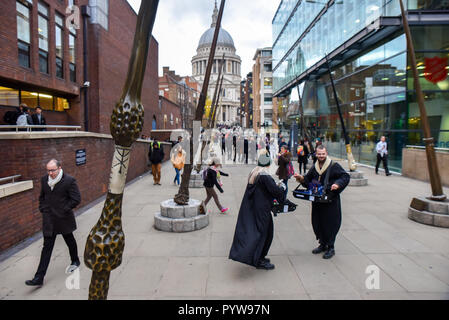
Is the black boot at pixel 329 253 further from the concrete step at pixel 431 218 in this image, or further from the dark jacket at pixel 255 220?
the concrete step at pixel 431 218

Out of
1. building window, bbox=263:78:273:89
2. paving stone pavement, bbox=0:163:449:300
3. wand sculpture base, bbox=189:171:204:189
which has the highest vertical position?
building window, bbox=263:78:273:89

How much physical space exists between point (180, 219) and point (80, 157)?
4.14 metres

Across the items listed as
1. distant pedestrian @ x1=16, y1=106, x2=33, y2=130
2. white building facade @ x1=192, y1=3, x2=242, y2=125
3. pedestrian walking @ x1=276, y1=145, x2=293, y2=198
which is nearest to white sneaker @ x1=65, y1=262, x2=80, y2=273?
pedestrian walking @ x1=276, y1=145, x2=293, y2=198

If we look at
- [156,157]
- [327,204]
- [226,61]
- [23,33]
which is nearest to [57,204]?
[327,204]

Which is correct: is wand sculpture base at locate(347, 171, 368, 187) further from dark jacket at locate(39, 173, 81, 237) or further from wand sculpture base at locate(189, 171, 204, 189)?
dark jacket at locate(39, 173, 81, 237)

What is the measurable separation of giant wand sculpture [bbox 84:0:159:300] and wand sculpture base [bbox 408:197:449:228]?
306 inches

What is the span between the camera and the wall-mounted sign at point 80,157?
928 cm

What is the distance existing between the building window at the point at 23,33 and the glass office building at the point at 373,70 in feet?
49.0

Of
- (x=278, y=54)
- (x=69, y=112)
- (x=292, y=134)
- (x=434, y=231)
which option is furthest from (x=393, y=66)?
(x=278, y=54)

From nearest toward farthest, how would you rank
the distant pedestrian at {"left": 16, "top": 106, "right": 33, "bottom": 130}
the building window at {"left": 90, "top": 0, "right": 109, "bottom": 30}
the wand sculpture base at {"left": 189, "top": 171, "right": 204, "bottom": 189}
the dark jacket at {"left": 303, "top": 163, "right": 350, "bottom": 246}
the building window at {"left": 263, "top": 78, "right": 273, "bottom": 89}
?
1. the dark jacket at {"left": 303, "top": 163, "right": 350, "bottom": 246}
2. the distant pedestrian at {"left": 16, "top": 106, "right": 33, "bottom": 130}
3. the wand sculpture base at {"left": 189, "top": 171, "right": 204, "bottom": 189}
4. the building window at {"left": 90, "top": 0, "right": 109, "bottom": 30}
5. the building window at {"left": 263, "top": 78, "right": 273, "bottom": 89}

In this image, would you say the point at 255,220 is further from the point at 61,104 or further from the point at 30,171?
the point at 61,104

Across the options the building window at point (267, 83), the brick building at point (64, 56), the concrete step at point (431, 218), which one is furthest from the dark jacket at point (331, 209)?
the building window at point (267, 83)

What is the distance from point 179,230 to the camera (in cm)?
725

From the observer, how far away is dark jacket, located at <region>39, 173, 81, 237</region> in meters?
4.80
